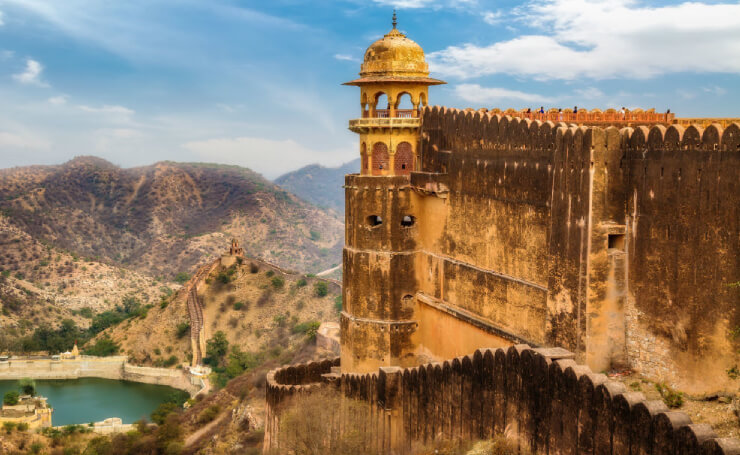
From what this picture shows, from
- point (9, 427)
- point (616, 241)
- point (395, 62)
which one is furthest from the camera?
point (9, 427)

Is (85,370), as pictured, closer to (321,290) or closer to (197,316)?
(197,316)

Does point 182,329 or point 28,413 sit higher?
point 182,329

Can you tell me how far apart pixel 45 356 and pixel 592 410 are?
5402cm

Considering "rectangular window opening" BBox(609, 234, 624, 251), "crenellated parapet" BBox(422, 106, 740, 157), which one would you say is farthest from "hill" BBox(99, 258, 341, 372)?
"rectangular window opening" BBox(609, 234, 624, 251)

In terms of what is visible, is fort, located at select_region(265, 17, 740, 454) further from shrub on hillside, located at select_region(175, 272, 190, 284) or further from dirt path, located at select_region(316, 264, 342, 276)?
dirt path, located at select_region(316, 264, 342, 276)

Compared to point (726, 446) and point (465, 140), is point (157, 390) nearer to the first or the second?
point (465, 140)

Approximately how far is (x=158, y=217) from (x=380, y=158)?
79.9 m

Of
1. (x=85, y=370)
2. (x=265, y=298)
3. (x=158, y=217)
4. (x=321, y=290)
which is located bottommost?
(x=85, y=370)

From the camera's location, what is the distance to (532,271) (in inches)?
570

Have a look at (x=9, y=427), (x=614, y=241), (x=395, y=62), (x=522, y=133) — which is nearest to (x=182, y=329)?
(x=9, y=427)

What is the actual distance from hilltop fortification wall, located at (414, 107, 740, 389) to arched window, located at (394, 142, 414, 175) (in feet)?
9.36

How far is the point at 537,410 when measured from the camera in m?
11.3

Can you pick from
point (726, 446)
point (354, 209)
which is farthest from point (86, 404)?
point (726, 446)

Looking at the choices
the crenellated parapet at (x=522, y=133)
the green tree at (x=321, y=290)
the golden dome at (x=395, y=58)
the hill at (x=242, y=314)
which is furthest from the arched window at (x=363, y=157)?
the green tree at (x=321, y=290)
